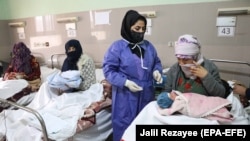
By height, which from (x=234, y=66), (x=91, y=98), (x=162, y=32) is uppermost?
(x=162, y=32)

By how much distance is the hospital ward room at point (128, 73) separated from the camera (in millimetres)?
1472

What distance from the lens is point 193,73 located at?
1.53 m

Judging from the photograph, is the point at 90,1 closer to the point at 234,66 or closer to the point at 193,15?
the point at 193,15

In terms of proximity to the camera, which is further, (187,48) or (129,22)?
(129,22)

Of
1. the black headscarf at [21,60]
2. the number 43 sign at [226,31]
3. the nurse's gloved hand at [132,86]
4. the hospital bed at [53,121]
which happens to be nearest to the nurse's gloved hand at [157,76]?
the nurse's gloved hand at [132,86]

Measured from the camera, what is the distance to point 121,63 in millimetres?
1969

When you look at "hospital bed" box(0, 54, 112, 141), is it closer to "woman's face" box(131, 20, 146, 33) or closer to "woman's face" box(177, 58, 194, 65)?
"woman's face" box(131, 20, 146, 33)

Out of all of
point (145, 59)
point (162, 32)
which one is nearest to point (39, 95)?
point (145, 59)

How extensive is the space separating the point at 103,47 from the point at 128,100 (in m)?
1.75

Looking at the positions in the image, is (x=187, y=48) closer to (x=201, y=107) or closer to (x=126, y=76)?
(x=201, y=107)

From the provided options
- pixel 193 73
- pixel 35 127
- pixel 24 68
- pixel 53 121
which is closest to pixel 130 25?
pixel 193 73

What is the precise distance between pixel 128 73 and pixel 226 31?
4.71 ft

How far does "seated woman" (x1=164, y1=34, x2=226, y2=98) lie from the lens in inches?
58.6

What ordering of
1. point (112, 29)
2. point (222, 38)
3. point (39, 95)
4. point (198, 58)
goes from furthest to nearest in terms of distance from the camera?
point (112, 29) < point (222, 38) < point (39, 95) < point (198, 58)
